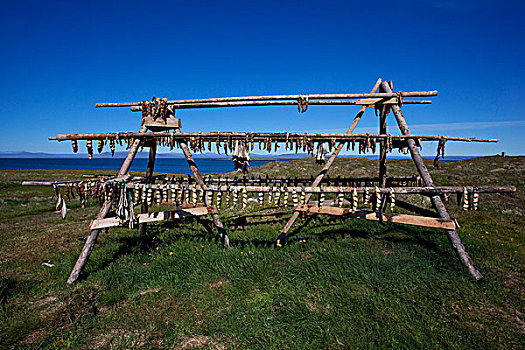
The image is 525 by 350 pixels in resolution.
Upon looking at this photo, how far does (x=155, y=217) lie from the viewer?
291 inches

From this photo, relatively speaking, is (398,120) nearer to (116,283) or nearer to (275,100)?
(275,100)

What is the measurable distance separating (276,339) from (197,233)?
235 inches

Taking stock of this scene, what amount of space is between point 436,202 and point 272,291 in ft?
15.8

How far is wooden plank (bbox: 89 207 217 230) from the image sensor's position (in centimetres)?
678

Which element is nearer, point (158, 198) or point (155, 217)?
point (155, 217)

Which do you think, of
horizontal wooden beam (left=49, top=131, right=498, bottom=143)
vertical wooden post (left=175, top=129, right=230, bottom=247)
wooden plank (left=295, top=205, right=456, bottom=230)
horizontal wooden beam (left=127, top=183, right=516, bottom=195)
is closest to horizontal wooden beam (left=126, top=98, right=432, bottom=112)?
horizontal wooden beam (left=49, top=131, right=498, bottom=143)

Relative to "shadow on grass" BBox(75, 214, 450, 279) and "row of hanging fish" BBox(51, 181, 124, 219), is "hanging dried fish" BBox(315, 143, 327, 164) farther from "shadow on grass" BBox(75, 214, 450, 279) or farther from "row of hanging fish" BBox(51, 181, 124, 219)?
"row of hanging fish" BBox(51, 181, 124, 219)

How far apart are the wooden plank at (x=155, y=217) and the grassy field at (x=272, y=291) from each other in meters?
1.18

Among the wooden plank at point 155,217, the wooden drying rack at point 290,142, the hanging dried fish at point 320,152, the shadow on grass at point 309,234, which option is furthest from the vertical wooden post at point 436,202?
the wooden plank at point 155,217

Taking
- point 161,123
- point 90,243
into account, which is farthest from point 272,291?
point 161,123

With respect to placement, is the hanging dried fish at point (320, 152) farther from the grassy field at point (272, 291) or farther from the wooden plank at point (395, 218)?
the grassy field at point (272, 291)

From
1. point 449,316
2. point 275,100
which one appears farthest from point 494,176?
point 275,100

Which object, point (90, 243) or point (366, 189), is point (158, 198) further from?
point (366, 189)

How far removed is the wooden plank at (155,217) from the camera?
6784 millimetres
